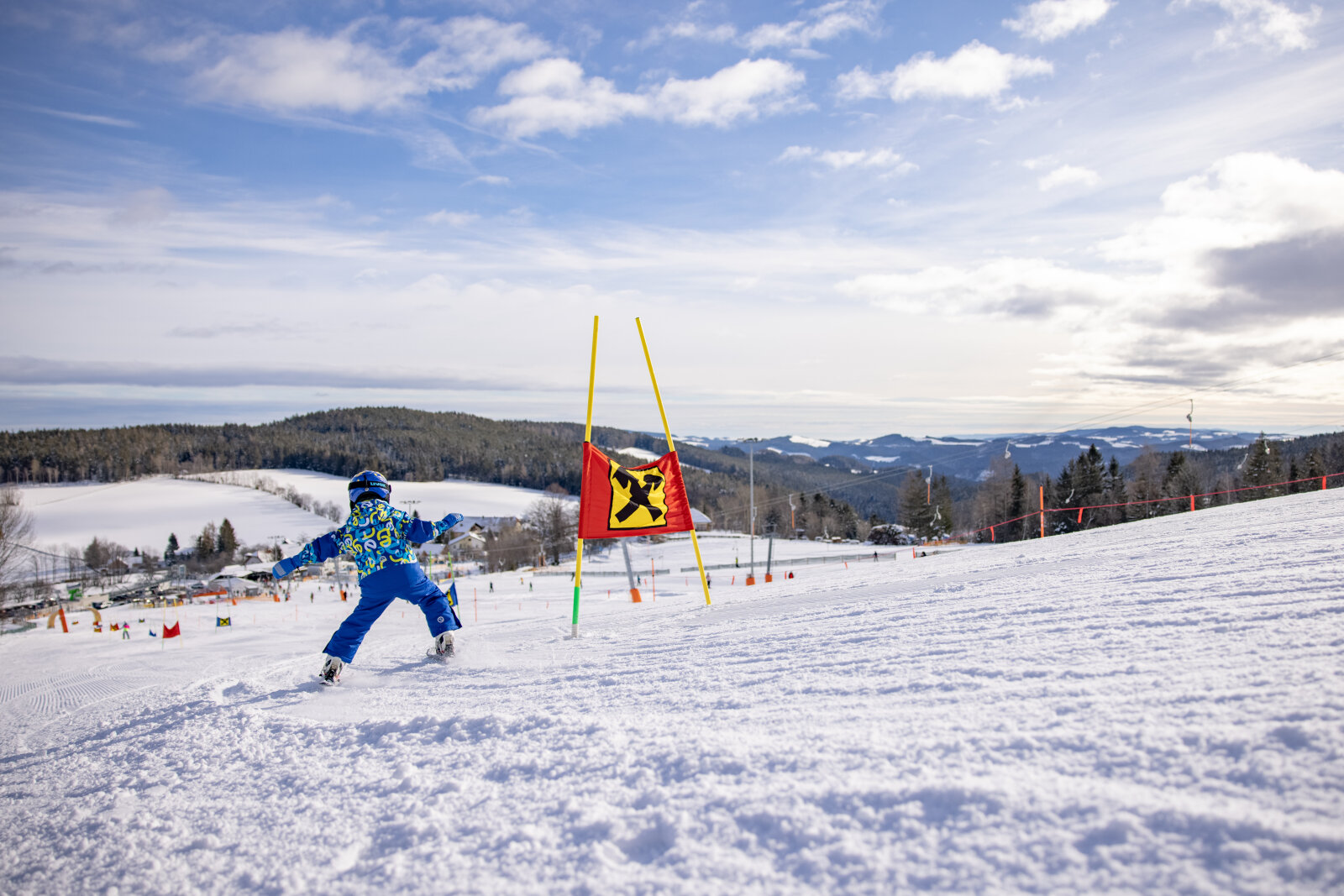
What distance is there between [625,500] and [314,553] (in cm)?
393

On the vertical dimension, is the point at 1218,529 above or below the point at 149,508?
above

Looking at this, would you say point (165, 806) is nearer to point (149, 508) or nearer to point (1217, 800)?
point (1217, 800)

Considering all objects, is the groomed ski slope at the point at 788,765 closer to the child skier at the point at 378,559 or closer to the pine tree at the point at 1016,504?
the child skier at the point at 378,559

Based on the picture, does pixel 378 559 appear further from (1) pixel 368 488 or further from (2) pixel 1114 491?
(2) pixel 1114 491

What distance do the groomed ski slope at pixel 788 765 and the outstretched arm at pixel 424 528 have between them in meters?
1.36

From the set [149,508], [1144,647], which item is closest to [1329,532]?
[1144,647]

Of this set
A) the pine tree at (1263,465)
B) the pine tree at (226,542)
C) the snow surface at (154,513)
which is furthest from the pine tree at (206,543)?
the pine tree at (1263,465)

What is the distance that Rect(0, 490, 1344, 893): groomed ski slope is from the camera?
2160 millimetres

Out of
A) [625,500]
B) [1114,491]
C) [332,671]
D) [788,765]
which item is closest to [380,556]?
[332,671]

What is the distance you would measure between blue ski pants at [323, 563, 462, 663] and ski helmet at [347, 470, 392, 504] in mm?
741

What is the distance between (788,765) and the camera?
9.39 ft

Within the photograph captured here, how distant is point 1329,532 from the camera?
21.7 feet

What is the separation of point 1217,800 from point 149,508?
136817mm

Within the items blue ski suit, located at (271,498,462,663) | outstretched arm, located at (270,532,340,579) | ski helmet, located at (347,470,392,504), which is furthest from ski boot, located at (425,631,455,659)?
ski helmet, located at (347,470,392,504)
